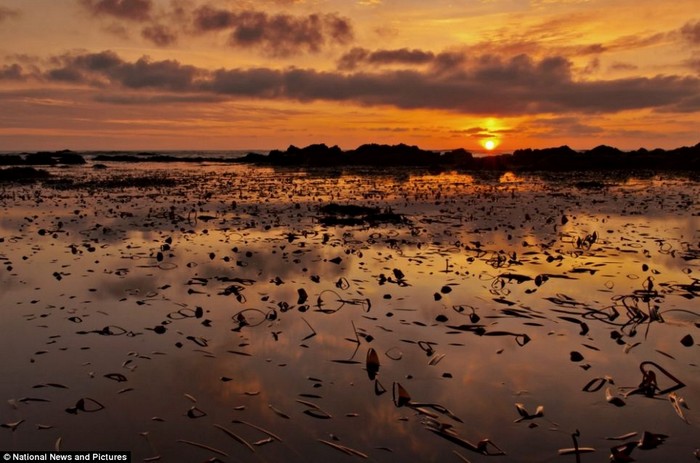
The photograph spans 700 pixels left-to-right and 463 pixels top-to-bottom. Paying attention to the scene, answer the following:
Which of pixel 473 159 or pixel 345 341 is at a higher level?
pixel 473 159

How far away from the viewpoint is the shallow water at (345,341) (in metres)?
5.12

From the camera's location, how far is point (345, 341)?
7645 mm

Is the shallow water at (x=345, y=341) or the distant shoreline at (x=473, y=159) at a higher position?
the distant shoreline at (x=473, y=159)

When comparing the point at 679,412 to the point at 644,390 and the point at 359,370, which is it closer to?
the point at 644,390

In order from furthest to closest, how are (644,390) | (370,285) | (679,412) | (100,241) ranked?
(100,241) → (370,285) → (644,390) → (679,412)

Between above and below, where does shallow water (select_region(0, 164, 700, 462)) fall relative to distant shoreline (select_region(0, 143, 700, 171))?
below

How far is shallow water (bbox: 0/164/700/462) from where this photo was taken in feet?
16.8

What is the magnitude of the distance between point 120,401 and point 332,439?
2.70 meters

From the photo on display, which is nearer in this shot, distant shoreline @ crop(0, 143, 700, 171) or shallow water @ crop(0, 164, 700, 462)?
shallow water @ crop(0, 164, 700, 462)

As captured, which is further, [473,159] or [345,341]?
[473,159]

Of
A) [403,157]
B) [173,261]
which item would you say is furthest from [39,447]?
[403,157]

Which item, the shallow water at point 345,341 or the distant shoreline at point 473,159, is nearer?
the shallow water at point 345,341

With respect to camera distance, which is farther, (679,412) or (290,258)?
(290,258)

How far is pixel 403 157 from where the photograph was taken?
78562mm
